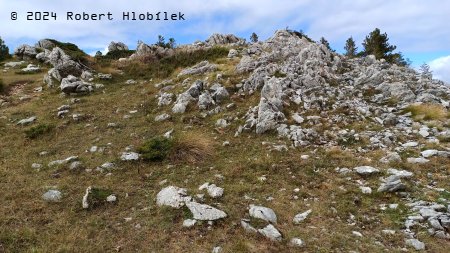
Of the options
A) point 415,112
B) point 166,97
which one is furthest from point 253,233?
point 166,97

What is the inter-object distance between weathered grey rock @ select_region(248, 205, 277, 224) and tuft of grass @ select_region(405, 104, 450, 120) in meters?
10.4

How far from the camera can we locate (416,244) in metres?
8.79

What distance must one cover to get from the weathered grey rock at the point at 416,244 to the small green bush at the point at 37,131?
17.4 metres

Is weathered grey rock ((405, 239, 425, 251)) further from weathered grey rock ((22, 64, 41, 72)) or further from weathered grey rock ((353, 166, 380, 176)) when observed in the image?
weathered grey rock ((22, 64, 41, 72))

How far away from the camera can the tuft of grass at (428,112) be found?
16.5 metres

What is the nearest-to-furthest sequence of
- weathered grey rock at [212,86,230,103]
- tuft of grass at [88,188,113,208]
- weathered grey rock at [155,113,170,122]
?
1. tuft of grass at [88,188,113,208]
2. weathered grey rock at [155,113,170,122]
3. weathered grey rock at [212,86,230,103]

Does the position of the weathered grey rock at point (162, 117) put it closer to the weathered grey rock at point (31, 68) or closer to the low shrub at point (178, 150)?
the low shrub at point (178, 150)

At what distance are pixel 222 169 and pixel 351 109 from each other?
8.17m

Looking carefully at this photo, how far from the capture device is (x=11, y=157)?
15922mm

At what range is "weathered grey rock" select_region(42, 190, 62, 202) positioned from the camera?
11913mm

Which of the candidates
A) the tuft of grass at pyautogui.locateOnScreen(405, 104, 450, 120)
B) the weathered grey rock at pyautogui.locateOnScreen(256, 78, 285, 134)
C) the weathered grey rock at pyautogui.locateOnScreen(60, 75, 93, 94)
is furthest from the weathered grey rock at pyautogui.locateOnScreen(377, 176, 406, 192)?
the weathered grey rock at pyautogui.locateOnScreen(60, 75, 93, 94)

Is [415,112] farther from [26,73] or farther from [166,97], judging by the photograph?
[26,73]

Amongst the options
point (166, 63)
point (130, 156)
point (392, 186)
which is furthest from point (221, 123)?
point (166, 63)

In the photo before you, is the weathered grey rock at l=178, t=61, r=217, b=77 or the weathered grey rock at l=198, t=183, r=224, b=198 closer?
the weathered grey rock at l=198, t=183, r=224, b=198
